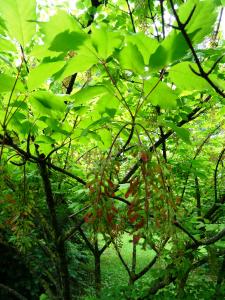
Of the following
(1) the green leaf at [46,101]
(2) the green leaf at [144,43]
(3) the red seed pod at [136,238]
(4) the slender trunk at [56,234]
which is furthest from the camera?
(4) the slender trunk at [56,234]

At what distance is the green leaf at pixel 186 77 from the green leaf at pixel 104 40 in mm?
219

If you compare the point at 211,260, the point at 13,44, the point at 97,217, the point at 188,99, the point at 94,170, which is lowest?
the point at 211,260

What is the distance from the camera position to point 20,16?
38.5 inches

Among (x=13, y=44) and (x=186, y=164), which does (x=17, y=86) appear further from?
(x=186, y=164)

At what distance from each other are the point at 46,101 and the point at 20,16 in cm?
36

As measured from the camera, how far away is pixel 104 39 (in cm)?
94

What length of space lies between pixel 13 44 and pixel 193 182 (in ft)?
10.1

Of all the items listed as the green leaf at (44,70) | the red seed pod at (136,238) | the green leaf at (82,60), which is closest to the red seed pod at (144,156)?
the red seed pod at (136,238)

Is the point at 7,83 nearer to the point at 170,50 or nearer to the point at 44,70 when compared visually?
the point at 44,70

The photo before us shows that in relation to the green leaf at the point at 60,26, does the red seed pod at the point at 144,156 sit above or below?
below

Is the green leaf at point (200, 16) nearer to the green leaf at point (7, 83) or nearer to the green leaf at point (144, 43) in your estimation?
the green leaf at point (144, 43)

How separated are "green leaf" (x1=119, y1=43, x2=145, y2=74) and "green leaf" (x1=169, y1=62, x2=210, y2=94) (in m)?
0.13

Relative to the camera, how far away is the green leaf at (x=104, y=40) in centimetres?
93

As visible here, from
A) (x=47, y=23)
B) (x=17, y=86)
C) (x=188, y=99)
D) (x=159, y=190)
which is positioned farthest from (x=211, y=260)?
(x=47, y=23)
